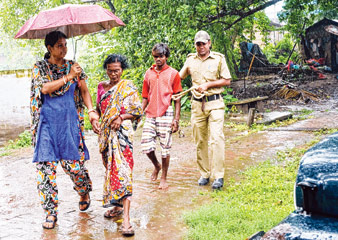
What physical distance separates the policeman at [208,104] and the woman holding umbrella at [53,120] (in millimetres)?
1611

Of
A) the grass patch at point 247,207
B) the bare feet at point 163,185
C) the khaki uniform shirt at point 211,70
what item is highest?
the khaki uniform shirt at point 211,70

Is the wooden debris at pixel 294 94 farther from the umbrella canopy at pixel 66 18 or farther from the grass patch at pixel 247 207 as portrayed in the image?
the umbrella canopy at pixel 66 18

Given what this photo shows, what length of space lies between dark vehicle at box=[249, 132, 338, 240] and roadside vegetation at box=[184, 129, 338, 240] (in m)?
1.58

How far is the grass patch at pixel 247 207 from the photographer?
12.2 feet

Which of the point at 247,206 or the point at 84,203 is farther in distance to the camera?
the point at 84,203

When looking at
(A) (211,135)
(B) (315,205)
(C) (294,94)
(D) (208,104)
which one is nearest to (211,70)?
(D) (208,104)

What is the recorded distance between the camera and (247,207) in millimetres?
4254

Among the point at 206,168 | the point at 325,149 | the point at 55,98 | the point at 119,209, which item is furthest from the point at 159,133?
the point at 325,149

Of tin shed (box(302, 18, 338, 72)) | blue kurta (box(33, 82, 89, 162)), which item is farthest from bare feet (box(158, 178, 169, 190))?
tin shed (box(302, 18, 338, 72))

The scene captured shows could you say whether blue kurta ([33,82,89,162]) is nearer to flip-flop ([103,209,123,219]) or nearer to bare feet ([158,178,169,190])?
flip-flop ([103,209,123,219])

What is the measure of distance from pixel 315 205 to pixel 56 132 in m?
2.84

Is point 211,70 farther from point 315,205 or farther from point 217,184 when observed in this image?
point 315,205

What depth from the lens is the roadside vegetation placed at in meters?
3.72

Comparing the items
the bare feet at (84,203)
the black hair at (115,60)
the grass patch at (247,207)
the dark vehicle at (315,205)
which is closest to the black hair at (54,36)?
the black hair at (115,60)
